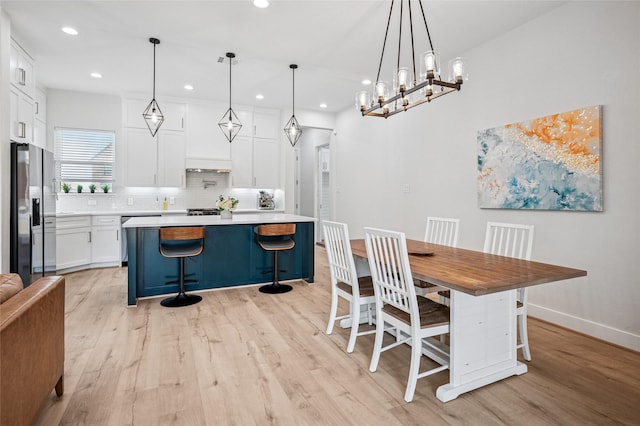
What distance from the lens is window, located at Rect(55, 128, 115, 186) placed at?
5445 millimetres

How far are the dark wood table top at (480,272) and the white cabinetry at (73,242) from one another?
14.9 feet

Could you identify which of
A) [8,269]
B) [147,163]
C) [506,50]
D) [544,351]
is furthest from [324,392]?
[147,163]

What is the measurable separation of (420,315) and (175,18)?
3398 mm

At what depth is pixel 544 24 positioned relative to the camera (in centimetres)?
315

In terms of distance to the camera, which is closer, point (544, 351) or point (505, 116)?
point (544, 351)

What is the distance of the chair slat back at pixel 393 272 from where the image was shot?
1.92m

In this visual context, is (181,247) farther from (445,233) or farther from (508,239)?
(508,239)

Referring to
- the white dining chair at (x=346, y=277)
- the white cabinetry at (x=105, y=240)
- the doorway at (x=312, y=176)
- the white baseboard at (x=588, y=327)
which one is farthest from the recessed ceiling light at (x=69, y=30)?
the white baseboard at (x=588, y=327)

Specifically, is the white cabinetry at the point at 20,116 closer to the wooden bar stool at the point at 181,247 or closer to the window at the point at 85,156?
the window at the point at 85,156

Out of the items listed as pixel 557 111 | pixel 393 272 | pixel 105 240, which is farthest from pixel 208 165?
pixel 557 111

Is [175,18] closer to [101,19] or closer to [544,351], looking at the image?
[101,19]

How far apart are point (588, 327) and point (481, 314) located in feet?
5.15

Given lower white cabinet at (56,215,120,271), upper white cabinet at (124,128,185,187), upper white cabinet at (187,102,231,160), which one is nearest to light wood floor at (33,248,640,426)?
lower white cabinet at (56,215,120,271)

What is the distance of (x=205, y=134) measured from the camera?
608 cm
